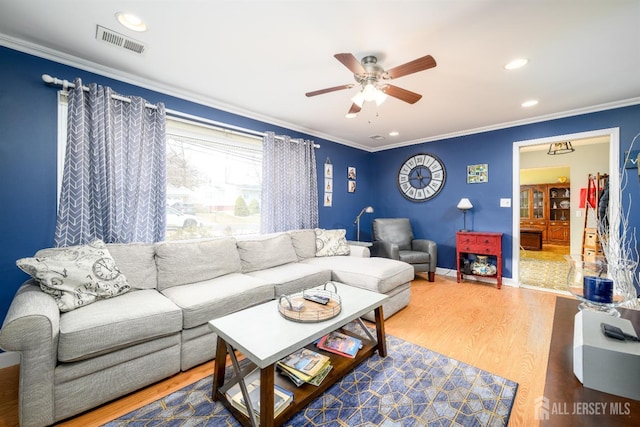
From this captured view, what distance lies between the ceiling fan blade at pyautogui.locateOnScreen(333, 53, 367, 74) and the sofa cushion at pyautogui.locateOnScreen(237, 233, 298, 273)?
201 centimetres

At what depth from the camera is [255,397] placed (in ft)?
4.70

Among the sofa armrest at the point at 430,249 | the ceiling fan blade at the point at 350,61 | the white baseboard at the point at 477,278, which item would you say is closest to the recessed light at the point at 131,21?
the ceiling fan blade at the point at 350,61

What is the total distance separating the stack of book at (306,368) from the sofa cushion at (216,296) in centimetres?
66

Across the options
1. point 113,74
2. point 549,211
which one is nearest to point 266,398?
point 113,74

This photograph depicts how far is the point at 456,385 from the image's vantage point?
1.70 meters

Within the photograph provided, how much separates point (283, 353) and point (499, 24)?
238cm

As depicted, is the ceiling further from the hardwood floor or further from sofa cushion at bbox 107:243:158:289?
the hardwood floor

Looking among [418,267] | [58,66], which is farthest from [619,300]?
[58,66]

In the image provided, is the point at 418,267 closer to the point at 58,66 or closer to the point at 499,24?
the point at 499,24

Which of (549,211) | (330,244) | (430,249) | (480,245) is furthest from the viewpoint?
(549,211)

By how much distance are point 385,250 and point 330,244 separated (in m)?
0.89

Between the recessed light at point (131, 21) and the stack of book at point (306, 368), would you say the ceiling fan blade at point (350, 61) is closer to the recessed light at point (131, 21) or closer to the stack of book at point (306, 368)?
the recessed light at point (131, 21)

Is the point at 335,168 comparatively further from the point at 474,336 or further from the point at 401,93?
the point at 474,336

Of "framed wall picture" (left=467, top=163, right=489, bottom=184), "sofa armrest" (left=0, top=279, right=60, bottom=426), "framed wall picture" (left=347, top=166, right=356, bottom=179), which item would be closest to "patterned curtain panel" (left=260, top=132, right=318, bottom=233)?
"framed wall picture" (left=347, top=166, right=356, bottom=179)
